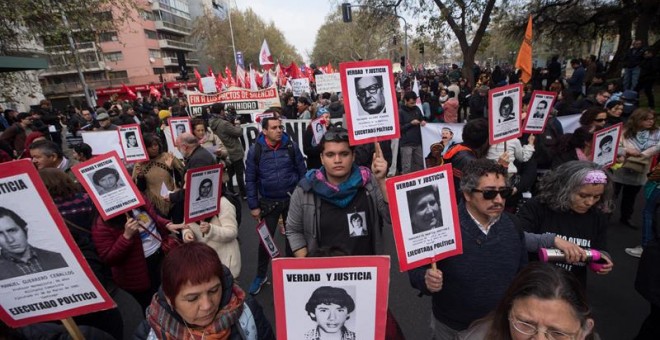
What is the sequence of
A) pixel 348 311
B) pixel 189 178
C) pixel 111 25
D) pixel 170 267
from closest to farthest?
pixel 348 311
pixel 170 267
pixel 189 178
pixel 111 25

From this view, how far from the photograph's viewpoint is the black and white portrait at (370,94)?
2.38 meters

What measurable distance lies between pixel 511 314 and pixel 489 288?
42cm

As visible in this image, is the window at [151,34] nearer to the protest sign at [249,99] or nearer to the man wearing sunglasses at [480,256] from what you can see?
the protest sign at [249,99]

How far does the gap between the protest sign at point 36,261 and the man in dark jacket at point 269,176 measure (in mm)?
2134

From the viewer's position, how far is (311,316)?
1.47m

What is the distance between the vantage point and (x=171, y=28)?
56.1m

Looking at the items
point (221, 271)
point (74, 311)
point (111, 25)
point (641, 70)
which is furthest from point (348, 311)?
point (111, 25)

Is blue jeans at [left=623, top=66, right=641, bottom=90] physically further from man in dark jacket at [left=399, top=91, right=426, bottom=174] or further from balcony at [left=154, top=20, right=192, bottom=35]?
balcony at [left=154, top=20, right=192, bottom=35]

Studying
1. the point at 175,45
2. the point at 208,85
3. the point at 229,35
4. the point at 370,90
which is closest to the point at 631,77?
the point at 370,90

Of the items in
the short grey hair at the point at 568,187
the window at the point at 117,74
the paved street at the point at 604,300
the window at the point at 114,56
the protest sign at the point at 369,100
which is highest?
the window at the point at 114,56

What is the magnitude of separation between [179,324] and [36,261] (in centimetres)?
72

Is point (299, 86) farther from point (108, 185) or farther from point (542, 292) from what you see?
point (542, 292)

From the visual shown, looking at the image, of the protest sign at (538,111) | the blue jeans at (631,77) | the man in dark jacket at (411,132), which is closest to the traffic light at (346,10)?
the blue jeans at (631,77)

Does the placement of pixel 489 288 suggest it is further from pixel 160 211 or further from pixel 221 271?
pixel 160 211
